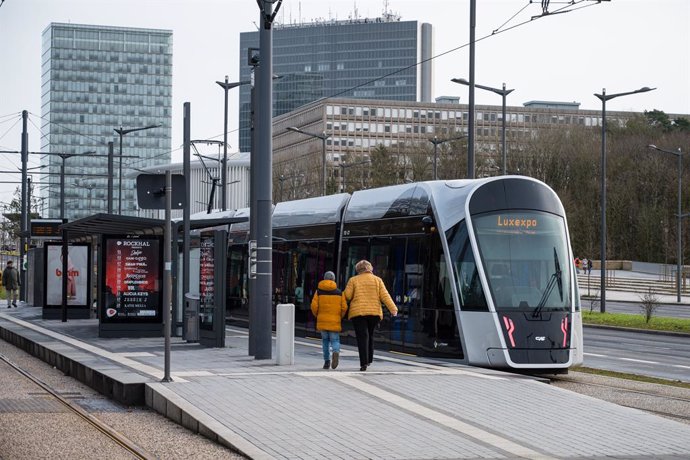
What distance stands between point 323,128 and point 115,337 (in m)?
128

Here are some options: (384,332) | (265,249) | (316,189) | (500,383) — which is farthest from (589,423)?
(316,189)

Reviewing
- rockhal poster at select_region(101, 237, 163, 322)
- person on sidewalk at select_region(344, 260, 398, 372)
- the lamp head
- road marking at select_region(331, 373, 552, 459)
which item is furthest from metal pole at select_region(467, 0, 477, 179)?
road marking at select_region(331, 373, 552, 459)

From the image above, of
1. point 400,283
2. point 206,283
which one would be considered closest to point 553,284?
point 400,283

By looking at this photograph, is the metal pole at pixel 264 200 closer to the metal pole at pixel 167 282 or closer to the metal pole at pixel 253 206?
the metal pole at pixel 253 206

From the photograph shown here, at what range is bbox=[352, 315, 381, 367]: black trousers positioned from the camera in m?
16.9

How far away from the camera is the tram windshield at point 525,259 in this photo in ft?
62.7

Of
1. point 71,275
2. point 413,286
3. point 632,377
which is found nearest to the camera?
point 632,377

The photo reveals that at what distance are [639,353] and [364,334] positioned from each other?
1223 centimetres

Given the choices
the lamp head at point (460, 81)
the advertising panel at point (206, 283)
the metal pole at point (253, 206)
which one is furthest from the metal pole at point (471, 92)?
the metal pole at point (253, 206)

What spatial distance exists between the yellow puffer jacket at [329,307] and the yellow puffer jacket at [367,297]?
180mm

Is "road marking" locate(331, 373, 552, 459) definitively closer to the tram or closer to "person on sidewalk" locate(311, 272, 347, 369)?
"person on sidewalk" locate(311, 272, 347, 369)

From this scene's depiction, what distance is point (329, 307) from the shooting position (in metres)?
17.2

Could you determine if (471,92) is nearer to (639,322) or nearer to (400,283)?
(639,322)

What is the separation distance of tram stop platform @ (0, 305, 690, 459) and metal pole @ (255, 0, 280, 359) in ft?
1.94
